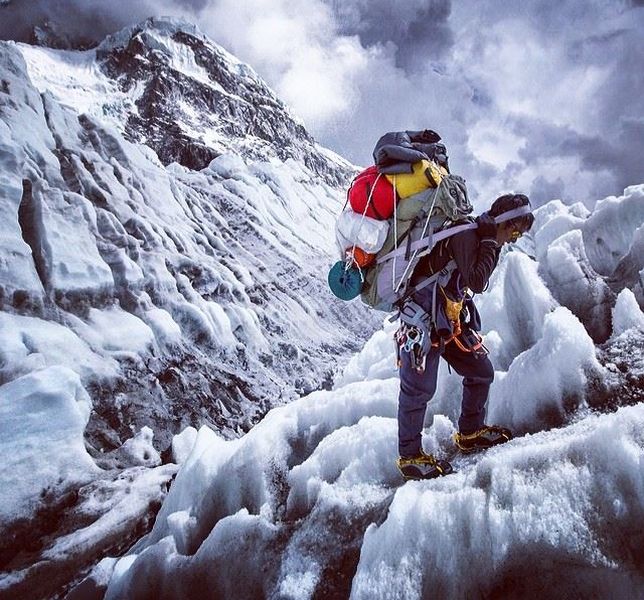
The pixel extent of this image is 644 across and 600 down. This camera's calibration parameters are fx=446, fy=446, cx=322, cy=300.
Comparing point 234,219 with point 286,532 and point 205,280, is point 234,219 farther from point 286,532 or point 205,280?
point 286,532

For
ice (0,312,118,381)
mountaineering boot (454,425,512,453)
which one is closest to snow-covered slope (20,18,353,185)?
ice (0,312,118,381)

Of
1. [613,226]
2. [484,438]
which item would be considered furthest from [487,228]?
[613,226]

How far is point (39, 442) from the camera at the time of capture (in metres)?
7.45

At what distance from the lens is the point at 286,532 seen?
3.06 metres

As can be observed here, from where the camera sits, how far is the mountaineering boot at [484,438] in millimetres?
3012

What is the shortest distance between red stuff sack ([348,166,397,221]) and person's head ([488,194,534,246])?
66cm

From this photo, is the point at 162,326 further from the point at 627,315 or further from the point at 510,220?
the point at 510,220

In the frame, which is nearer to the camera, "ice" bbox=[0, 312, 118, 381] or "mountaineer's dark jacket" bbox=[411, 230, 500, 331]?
"mountaineer's dark jacket" bbox=[411, 230, 500, 331]

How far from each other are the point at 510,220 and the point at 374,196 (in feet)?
2.86

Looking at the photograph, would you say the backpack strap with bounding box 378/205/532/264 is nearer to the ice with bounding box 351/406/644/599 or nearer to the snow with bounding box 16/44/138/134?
the ice with bounding box 351/406/644/599

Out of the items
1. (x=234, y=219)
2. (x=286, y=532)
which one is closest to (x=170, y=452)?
(x=286, y=532)

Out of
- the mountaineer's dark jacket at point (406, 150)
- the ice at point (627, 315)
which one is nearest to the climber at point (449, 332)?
the mountaineer's dark jacket at point (406, 150)

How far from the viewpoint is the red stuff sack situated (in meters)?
2.93

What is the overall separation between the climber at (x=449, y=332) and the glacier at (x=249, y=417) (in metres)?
0.25
